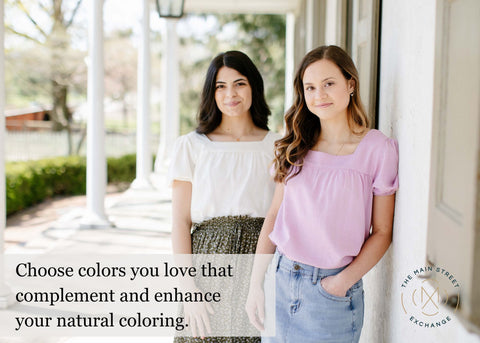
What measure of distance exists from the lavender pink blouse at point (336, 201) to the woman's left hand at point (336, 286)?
5 cm

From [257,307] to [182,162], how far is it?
0.65 metres

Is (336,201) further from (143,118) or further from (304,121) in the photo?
(143,118)

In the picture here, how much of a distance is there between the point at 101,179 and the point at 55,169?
6809mm

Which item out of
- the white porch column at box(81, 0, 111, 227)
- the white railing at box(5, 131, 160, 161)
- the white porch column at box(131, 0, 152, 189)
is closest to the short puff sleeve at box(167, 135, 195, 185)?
the white porch column at box(81, 0, 111, 227)

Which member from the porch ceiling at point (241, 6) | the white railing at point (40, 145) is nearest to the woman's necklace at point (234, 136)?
the porch ceiling at point (241, 6)

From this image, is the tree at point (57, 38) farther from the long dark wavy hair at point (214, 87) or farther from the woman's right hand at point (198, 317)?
the woman's right hand at point (198, 317)

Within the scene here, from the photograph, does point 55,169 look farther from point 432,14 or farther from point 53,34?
point 432,14

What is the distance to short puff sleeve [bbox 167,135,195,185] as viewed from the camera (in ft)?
6.95

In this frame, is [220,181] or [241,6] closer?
[220,181]

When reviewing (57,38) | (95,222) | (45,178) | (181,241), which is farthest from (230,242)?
(57,38)

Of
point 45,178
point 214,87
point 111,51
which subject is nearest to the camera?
point 214,87

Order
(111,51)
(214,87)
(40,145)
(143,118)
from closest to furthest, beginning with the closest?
(214,87), (143,118), (40,145), (111,51)

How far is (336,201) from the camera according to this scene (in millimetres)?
1684

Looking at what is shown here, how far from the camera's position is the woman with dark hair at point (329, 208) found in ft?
5.45
